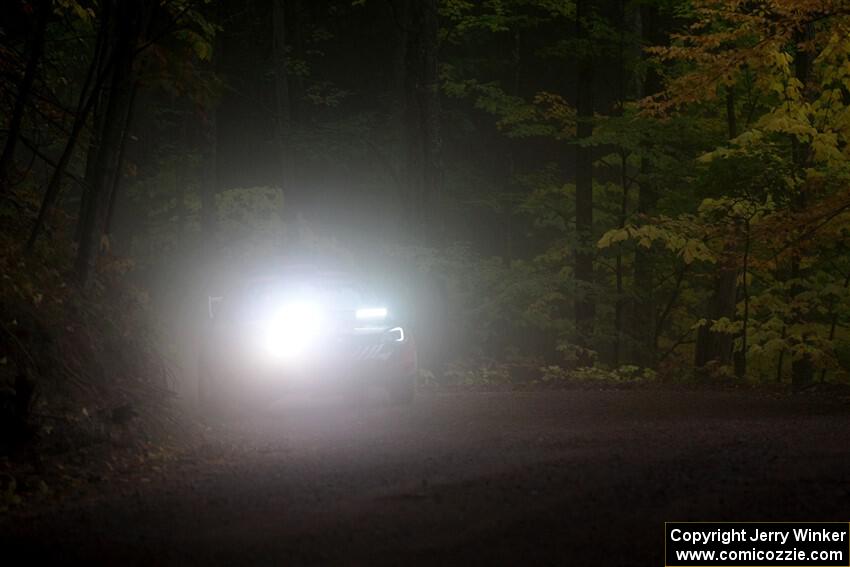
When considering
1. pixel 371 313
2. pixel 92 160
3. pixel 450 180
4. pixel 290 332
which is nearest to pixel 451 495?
pixel 290 332

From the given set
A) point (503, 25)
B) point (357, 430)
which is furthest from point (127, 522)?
point (503, 25)

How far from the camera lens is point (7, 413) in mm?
9453

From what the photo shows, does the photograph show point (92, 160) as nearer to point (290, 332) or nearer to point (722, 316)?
point (290, 332)

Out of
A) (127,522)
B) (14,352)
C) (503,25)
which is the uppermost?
(503,25)

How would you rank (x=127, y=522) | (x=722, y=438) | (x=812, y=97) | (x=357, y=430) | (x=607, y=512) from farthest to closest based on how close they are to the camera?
(x=812, y=97)
(x=357, y=430)
(x=722, y=438)
(x=127, y=522)
(x=607, y=512)

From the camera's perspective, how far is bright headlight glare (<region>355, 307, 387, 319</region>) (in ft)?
47.0

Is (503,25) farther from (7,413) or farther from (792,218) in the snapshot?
(7,413)

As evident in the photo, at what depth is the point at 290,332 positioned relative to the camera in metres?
14.0

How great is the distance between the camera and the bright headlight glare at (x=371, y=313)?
14328mm


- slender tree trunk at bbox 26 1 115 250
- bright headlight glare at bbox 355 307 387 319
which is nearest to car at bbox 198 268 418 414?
bright headlight glare at bbox 355 307 387 319

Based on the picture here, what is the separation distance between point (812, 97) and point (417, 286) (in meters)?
8.71

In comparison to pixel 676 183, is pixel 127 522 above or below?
below

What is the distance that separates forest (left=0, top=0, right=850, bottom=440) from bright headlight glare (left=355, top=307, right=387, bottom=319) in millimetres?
2713
